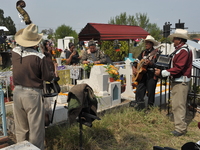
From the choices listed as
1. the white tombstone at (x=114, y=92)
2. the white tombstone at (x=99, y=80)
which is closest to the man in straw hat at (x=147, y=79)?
the white tombstone at (x=114, y=92)

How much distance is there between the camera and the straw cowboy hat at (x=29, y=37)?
2959mm

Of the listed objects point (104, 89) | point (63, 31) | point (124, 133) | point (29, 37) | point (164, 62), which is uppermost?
point (63, 31)

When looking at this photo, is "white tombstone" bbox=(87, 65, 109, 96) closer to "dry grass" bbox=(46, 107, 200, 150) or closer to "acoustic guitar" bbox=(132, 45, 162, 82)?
"dry grass" bbox=(46, 107, 200, 150)

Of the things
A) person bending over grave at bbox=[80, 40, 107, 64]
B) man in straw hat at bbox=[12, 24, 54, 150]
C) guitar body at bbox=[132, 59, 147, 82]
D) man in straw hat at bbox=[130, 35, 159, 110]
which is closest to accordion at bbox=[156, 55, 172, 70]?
man in straw hat at bbox=[130, 35, 159, 110]

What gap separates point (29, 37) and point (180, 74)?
9.38ft

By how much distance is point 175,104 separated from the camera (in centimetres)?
426

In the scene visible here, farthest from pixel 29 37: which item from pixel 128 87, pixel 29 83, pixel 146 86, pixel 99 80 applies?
pixel 128 87

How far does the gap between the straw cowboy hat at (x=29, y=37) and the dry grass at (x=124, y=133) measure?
1.60 metres

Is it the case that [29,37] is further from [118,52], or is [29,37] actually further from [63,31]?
[63,31]

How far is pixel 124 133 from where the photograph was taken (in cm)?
413

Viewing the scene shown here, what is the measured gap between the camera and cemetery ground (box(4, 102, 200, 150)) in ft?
11.6

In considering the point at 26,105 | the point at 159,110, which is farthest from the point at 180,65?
the point at 26,105

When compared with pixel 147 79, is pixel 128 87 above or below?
below

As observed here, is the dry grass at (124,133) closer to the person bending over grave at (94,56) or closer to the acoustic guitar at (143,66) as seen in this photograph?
the acoustic guitar at (143,66)
